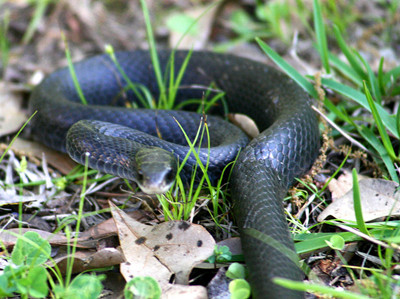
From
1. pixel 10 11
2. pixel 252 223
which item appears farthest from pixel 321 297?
pixel 10 11

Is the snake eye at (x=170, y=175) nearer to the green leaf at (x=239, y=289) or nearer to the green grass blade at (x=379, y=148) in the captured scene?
the green leaf at (x=239, y=289)

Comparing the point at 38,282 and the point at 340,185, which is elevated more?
the point at 340,185

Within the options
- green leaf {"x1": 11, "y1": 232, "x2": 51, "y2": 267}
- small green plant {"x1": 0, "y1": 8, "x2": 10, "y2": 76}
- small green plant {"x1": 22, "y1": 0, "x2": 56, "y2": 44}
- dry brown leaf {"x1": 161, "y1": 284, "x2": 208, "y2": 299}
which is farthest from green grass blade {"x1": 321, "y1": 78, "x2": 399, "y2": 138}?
small green plant {"x1": 22, "y1": 0, "x2": 56, "y2": 44}

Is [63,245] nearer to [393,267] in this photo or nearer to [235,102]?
[393,267]

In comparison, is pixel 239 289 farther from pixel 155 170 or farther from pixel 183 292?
pixel 155 170

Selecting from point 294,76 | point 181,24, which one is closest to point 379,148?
point 294,76

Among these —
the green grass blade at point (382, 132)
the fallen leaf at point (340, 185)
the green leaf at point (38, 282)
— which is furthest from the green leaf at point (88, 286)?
the green grass blade at point (382, 132)

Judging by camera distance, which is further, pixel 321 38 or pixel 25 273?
pixel 321 38
